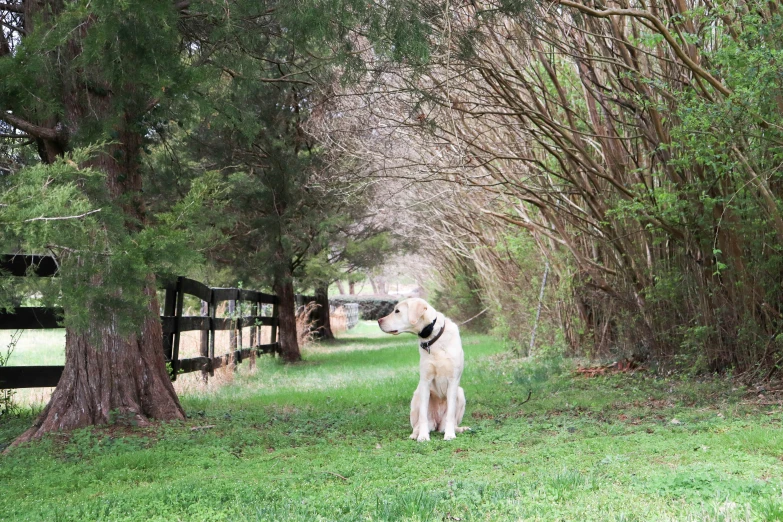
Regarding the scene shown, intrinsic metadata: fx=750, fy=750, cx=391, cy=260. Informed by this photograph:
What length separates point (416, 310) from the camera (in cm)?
659

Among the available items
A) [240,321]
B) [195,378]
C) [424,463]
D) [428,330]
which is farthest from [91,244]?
[240,321]

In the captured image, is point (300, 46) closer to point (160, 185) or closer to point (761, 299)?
point (761, 299)

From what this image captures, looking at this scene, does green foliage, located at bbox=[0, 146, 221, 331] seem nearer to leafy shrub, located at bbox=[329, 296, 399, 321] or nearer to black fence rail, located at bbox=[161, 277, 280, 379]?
black fence rail, located at bbox=[161, 277, 280, 379]

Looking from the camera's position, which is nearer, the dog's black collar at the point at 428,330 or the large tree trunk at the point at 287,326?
the dog's black collar at the point at 428,330

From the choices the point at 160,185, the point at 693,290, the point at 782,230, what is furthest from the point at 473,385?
the point at 160,185

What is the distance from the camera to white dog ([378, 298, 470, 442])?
645 cm

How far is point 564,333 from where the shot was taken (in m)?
15.1

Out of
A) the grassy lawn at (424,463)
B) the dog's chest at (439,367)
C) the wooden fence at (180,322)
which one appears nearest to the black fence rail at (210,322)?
the wooden fence at (180,322)

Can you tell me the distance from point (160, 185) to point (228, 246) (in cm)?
313

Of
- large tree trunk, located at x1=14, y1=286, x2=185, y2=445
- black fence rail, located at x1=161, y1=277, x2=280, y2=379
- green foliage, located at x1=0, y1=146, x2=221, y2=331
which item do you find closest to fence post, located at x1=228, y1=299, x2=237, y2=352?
black fence rail, located at x1=161, y1=277, x2=280, y2=379

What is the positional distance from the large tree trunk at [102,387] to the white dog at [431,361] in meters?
2.21

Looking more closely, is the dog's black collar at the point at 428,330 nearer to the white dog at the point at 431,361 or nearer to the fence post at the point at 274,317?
the white dog at the point at 431,361

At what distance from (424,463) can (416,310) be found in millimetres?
1764

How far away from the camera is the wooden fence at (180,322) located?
7750 mm
